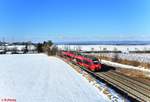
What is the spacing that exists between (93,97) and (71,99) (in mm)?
2173

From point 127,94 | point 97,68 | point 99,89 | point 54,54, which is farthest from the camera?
point 54,54

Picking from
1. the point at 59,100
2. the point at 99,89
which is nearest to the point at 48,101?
the point at 59,100

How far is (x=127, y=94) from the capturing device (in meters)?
25.2

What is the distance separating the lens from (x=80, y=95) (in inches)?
969

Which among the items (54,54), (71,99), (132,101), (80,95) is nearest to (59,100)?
(71,99)

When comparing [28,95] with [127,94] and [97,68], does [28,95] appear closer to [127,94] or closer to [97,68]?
[127,94]

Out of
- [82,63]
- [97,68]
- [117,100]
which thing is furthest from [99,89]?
[82,63]

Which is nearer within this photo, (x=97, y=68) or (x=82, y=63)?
(x=97, y=68)

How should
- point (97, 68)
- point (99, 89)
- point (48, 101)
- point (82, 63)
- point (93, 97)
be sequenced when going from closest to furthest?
point (48, 101), point (93, 97), point (99, 89), point (97, 68), point (82, 63)

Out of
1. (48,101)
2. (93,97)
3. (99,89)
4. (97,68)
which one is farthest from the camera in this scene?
(97,68)

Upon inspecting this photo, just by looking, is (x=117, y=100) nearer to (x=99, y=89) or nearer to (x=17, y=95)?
(x=99, y=89)

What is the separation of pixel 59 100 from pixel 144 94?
8276 millimetres

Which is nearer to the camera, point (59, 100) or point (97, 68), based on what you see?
point (59, 100)

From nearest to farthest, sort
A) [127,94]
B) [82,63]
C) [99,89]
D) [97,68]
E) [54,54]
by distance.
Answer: [127,94] → [99,89] → [97,68] → [82,63] → [54,54]
